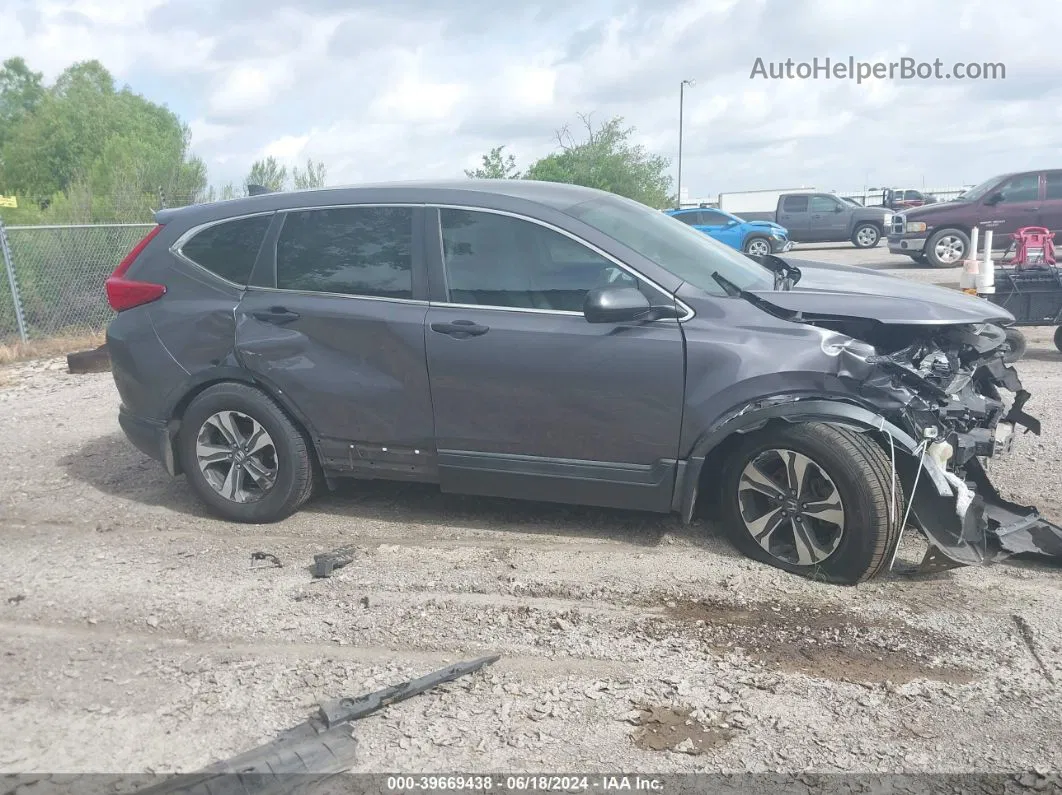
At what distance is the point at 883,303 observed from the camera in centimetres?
429

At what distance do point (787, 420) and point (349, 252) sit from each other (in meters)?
2.49

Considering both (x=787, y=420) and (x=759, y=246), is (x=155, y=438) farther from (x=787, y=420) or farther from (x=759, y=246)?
(x=759, y=246)

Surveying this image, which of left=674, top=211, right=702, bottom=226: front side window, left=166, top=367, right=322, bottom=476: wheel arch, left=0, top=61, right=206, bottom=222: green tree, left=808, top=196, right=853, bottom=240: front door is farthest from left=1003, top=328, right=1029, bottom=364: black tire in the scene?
left=808, top=196, right=853, bottom=240: front door

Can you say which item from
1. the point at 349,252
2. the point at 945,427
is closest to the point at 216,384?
the point at 349,252

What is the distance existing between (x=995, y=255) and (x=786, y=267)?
46.6 ft

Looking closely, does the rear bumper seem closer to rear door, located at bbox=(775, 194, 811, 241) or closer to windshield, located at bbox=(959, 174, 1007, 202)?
windshield, located at bbox=(959, 174, 1007, 202)

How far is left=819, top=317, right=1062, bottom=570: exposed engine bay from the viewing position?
158 inches

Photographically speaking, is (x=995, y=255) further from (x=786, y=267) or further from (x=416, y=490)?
(x=416, y=490)

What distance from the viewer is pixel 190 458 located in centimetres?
514

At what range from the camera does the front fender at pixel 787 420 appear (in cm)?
399

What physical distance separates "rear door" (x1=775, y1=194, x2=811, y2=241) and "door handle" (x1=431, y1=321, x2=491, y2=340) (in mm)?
25021

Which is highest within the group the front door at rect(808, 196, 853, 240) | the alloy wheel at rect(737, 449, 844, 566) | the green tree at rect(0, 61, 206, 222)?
the green tree at rect(0, 61, 206, 222)

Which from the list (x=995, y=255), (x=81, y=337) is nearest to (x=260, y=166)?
(x=81, y=337)

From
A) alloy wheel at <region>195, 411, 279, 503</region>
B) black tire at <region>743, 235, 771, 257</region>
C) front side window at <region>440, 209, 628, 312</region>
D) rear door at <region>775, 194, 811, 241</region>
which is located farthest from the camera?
rear door at <region>775, 194, 811, 241</region>
